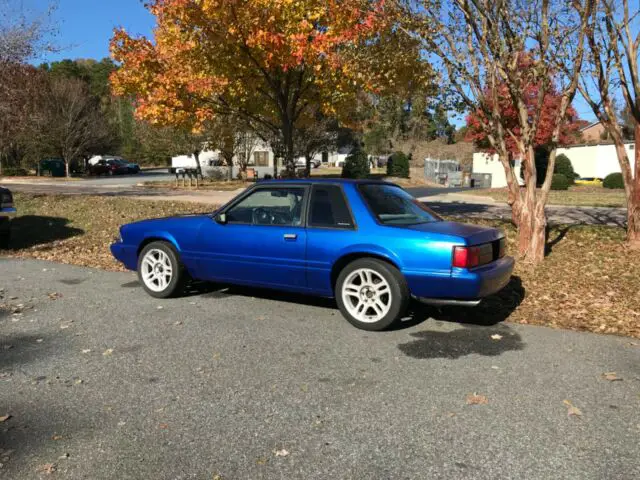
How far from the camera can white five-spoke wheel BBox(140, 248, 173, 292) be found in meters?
6.51

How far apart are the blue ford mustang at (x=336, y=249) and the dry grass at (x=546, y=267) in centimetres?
100

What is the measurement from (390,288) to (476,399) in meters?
1.61

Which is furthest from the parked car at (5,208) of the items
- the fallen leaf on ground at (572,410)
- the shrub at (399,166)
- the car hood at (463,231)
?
the shrub at (399,166)

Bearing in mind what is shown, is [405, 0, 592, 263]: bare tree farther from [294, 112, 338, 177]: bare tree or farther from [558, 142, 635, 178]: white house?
[558, 142, 635, 178]: white house

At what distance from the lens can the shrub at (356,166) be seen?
31.6m

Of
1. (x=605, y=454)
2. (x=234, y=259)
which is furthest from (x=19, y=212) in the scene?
(x=605, y=454)

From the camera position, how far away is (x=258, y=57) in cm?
1145

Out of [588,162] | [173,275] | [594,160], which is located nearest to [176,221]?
[173,275]

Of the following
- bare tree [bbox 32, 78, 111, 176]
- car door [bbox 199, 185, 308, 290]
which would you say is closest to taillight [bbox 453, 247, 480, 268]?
car door [bbox 199, 185, 308, 290]

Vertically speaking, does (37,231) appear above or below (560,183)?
below

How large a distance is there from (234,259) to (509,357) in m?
2.95

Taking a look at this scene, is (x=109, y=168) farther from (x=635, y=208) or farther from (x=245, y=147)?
(x=635, y=208)

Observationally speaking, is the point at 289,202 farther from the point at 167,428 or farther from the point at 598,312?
the point at 598,312

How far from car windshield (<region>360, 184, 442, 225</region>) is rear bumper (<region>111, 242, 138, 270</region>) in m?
2.98
